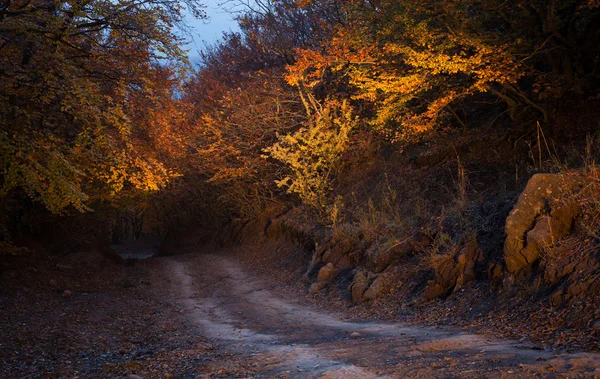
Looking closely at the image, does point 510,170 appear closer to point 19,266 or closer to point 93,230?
point 19,266

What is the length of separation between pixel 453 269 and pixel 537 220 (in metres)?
1.72

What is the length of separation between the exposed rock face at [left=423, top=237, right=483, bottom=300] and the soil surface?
1.15 m

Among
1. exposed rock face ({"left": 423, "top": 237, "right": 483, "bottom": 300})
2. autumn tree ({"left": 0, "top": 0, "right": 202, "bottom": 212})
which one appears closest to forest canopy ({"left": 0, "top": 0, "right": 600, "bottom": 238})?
autumn tree ({"left": 0, "top": 0, "right": 202, "bottom": 212})

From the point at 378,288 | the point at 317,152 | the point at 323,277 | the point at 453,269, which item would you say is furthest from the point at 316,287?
the point at 317,152

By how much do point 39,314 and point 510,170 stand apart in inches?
448

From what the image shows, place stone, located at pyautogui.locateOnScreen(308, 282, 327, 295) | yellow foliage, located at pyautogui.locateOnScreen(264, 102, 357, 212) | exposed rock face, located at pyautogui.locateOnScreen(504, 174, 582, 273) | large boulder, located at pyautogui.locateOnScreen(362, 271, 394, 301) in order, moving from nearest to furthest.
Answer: exposed rock face, located at pyautogui.locateOnScreen(504, 174, 582, 273) → large boulder, located at pyautogui.locateOnScreen(362, 271, 394, 301) → stone, located at pyautogui.locateOnScreen(308, 282, 327, 295) → yellow foliage, located at pyautogui.locateOnScreen(264, 102, 357, 212)

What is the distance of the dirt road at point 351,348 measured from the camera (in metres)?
4.65

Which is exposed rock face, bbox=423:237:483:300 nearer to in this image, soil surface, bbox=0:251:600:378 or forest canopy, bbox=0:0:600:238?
soil surface, bbox=0:251:600:378

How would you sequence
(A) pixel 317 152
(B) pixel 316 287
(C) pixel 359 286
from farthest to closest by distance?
(A) pixel 317 152
(B) pixel 316 287
(C) pixel 359 286

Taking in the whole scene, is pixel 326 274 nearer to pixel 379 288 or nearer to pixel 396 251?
pixel 396 251

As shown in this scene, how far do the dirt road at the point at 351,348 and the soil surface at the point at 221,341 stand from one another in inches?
0.5

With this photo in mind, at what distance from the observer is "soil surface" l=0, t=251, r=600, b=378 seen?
16.6 feet

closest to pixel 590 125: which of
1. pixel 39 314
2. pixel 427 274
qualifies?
pixel 427 274

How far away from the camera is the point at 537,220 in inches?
284
